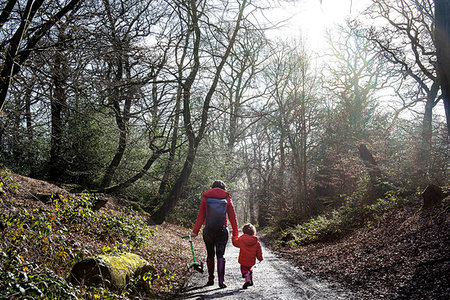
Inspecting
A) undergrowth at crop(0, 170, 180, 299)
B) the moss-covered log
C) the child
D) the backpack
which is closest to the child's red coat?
the child

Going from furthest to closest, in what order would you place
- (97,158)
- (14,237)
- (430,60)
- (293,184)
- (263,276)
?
(293,184) → (97,158) → (430,60) → (263,276) → (14,237)

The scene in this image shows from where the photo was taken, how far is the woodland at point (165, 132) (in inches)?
237

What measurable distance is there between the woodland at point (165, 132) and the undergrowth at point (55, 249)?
36 mm

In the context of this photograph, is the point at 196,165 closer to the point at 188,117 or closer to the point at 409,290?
the point at 188,117

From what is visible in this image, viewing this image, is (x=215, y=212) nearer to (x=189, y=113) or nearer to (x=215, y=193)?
(x=215, y=193)

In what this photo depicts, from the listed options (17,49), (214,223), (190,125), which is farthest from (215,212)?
(190,125)

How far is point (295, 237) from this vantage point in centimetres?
1335

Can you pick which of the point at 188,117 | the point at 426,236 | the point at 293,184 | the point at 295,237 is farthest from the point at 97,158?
the point at 426,236

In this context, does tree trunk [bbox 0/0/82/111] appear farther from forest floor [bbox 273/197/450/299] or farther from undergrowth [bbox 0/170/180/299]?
forest floor [bbox 273/197/450/299]

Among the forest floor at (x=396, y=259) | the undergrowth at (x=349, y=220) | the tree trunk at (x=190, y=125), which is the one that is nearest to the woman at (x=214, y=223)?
the forest floor at (x=396, y=259)

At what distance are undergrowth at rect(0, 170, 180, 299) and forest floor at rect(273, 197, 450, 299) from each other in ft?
11.6

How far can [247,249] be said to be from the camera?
5.91 m

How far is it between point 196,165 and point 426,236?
42.9 feet

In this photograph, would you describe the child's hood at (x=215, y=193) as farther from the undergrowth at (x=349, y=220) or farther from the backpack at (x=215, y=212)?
the undergrowth at (x=349, y=220)
